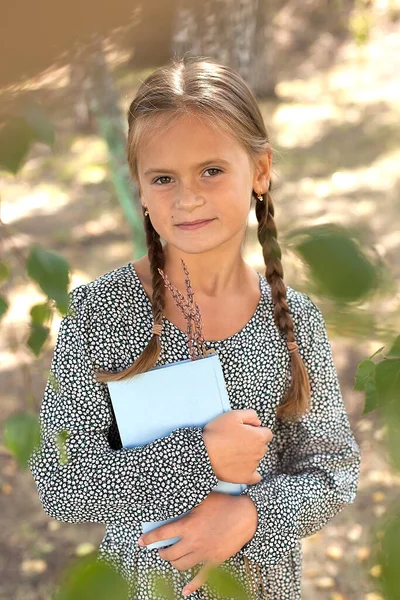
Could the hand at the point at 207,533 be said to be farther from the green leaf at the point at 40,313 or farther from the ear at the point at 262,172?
the green leaf at the point at 40,313

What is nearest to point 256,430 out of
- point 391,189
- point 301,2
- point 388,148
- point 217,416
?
point 217,416

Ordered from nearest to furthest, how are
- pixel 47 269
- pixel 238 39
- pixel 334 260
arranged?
pixel 334 260
pixel 47 269
pixel 238 39

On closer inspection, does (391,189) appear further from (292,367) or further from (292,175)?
(292,367)

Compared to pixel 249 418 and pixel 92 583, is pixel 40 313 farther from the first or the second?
pixel 249 418

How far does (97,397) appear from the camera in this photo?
143 cm

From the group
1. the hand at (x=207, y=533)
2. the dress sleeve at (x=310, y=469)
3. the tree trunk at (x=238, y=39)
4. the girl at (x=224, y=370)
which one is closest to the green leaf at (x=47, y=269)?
the girl at (x=224, y=370)

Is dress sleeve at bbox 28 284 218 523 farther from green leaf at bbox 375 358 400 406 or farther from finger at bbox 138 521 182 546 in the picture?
green leaf at bbox 375 358 400 406

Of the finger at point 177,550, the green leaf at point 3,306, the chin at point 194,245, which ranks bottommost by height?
the finger at point 177,550

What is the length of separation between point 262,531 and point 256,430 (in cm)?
22

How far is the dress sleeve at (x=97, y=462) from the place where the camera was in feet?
4.49

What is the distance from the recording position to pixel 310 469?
1.60 metres

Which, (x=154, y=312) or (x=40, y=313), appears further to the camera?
(x=154, y=312)

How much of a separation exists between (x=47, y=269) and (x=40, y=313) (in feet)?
0.24

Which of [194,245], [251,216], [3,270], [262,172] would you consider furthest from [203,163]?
[251,216]
